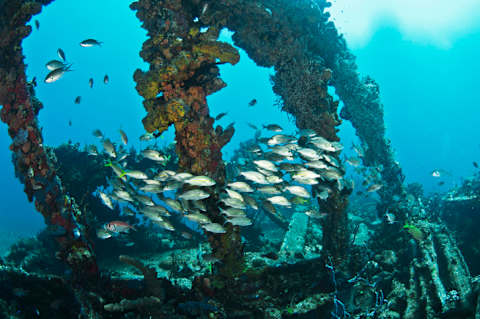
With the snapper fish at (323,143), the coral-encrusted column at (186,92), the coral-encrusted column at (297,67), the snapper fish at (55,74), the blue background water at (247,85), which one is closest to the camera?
the coral-encrusted column at (186,92)

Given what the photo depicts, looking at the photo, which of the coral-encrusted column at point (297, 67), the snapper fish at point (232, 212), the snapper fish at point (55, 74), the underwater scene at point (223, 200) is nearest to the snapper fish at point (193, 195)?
the underwater scene at point (223, 200)

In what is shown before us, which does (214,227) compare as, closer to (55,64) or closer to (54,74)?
(54,74)

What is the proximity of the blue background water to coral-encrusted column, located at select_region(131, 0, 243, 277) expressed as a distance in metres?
83.4

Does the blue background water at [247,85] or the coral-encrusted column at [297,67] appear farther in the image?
the blue background water at [247,85]

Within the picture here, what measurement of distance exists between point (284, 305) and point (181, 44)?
224 inches

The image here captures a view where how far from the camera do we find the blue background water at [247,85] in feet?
298

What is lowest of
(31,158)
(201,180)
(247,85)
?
(201,180)

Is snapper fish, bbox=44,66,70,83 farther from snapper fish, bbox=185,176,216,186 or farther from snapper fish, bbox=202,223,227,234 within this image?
snapper fish, bbox=202,223,227,234

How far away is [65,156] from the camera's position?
31.9 feet

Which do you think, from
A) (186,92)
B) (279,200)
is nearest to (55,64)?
(186,92)

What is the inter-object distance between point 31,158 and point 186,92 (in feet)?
9.94

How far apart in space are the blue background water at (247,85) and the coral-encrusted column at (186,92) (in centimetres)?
8337

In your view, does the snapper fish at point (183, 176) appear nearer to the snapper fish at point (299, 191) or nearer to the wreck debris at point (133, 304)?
the wreck debris at point (133, 304)

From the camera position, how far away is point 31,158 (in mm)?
4449
